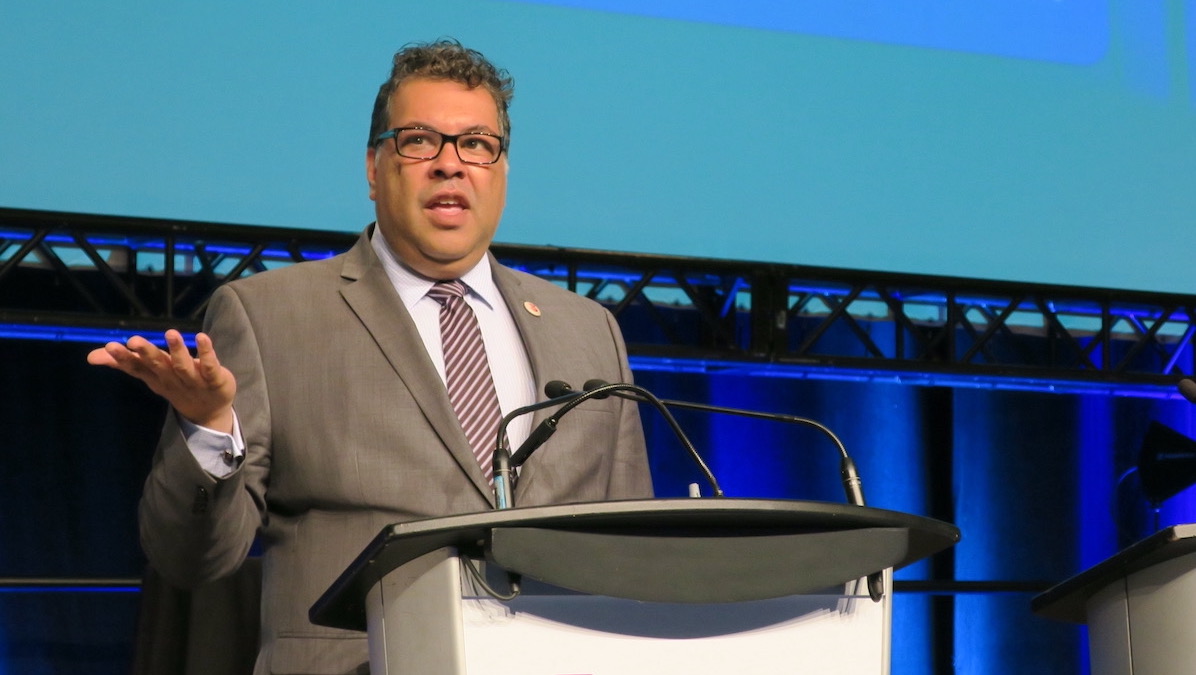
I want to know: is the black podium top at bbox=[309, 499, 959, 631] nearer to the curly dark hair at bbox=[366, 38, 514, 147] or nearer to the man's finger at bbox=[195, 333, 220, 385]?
the man's finger at bbox=[195, 333, 220, 385]

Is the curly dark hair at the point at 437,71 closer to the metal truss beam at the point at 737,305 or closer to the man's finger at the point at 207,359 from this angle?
the man's finger at the point at 207,359

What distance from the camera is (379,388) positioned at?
2.02 metres

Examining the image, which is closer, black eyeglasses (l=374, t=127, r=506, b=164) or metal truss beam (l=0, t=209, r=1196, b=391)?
black eyeglasses (l=374, t=127, r=506, b=164)

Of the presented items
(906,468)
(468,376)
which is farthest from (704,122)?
(468,376)

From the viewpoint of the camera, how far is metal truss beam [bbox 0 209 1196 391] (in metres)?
4.00

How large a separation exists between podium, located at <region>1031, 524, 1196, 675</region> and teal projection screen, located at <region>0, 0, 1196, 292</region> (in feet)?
7.92

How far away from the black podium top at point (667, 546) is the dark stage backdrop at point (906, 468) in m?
2.97

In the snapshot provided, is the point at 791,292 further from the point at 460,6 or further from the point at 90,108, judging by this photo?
the point at 90,108

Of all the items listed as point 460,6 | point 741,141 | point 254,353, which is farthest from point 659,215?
point 254,353

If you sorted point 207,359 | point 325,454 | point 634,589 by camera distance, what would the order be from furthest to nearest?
point 325,454, point 207,359, point 634,589

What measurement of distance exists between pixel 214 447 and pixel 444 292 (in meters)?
0.65

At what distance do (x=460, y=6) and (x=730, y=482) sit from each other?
5.89ft

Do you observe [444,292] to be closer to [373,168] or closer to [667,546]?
[373,168]

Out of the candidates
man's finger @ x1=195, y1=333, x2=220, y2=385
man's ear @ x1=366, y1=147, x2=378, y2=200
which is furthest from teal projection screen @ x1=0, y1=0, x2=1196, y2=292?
man's finger @ x1=195, y1=333, x2=220, y2=385
